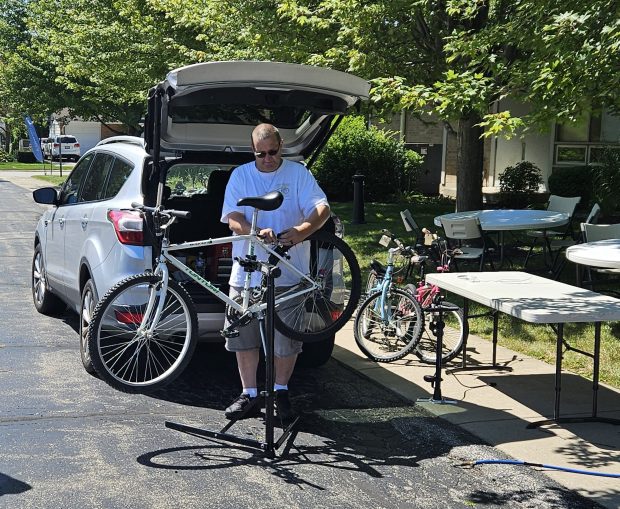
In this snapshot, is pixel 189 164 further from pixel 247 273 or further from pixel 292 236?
pixel 292 236

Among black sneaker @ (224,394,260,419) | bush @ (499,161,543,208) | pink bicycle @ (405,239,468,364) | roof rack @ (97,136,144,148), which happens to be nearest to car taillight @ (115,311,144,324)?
black sneaker @ (224,394,260,419)

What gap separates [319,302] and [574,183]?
13515 mm

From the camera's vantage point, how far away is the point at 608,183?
15914 millimetres

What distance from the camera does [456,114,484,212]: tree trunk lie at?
43.4 ft

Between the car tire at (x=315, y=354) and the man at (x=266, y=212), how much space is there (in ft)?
4.54

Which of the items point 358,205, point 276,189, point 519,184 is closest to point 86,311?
point 276,189

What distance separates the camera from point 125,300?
504 centimetres

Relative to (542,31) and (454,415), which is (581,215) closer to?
(542,31)

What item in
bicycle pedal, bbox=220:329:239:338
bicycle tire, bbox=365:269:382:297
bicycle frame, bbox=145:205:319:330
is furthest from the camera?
bicycle tire, bbox=365:269:382:297

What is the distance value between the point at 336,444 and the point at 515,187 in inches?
623

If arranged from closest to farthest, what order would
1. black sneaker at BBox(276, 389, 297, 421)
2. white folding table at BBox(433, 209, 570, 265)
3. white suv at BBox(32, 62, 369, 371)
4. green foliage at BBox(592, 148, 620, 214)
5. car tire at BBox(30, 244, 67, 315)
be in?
black sneaker at BBox(276, 389, 297, 421), white suv at BBox(32, 62, 369, 371), car tire at BBox(30, 244, 67, 315), white folding table at BBox(433, 209, 570, 265), green foliage at BBox(592, 148, 620, 214)

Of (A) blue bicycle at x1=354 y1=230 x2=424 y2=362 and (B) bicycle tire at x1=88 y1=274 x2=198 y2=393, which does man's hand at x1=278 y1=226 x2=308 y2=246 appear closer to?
(B) bicycle tire at x1=88 y1=274 x2=198 y2=393

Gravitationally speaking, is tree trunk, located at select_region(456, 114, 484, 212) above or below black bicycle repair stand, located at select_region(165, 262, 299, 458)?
above

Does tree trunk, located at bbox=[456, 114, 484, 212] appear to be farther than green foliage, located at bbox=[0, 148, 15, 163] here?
No
